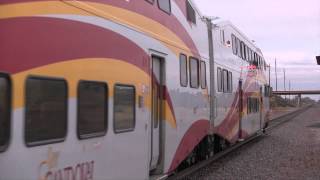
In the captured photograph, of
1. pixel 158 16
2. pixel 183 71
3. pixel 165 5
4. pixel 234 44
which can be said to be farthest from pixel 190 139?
pixel 234 44

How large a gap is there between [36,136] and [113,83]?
6.62 feet

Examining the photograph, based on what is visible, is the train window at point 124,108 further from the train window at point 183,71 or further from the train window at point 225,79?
the train window at point 225,79

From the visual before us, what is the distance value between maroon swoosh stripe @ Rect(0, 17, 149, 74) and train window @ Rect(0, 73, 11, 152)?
119 mm

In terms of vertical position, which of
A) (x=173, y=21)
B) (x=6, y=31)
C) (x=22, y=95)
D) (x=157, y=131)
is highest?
(x=173, y=21)

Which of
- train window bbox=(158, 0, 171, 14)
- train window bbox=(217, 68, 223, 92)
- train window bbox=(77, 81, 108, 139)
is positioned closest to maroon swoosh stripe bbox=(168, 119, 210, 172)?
train window bbox=(217, 68, 223, 92)

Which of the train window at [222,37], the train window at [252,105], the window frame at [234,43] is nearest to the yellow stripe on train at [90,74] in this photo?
the train window at [222,37]

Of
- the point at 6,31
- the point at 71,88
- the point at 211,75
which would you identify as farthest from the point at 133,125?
the point at 211,75

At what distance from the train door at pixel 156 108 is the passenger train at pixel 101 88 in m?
0.02

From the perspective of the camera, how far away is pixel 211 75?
45.6 feet

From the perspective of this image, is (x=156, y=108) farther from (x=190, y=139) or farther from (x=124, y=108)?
(x=190, y=139)

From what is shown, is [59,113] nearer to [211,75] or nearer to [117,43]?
[117,43]

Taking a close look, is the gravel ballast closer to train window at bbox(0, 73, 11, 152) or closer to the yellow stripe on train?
the yellow stripe on train

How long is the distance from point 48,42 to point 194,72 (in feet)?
21.6

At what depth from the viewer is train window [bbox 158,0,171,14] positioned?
988 centimetres
